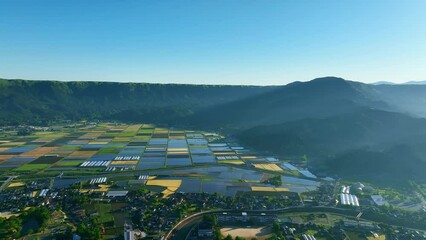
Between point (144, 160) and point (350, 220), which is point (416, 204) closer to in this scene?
point (350, 220)

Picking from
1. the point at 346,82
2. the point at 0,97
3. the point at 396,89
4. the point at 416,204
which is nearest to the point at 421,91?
the point at 396,89

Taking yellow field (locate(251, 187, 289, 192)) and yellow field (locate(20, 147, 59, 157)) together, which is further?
yellow field (locate(20, 147, 59, 157))

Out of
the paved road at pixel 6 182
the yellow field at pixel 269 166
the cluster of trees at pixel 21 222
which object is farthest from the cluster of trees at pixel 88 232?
the yellow field at pixel 269 166

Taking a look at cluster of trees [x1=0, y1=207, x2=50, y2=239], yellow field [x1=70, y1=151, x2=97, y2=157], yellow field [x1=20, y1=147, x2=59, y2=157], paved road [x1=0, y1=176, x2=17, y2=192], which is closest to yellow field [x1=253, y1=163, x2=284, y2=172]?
→ yellow field [x1=70, y1=151, x2=97, y2=157]

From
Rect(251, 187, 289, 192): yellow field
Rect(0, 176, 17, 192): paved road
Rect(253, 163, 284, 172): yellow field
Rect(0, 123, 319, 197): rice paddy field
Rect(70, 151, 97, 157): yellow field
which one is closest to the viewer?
Rect(0, 176, 17, 192): paved road

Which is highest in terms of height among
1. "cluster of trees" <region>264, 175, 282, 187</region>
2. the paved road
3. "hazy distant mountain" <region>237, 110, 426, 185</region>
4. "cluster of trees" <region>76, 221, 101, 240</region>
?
"hazy distant mountain" <region>237, 110, 426, 185</region>

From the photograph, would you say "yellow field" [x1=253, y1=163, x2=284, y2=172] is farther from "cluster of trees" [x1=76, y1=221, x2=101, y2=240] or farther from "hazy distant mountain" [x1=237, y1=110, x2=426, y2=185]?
"cluster of trees" [x1=76, y1=221, x2=101, y2=240]

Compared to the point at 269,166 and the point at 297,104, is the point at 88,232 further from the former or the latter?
the point at 297,104
